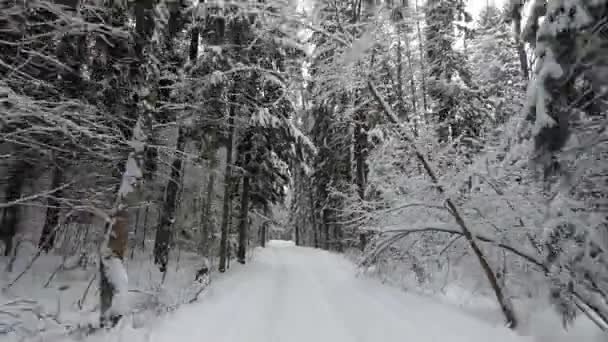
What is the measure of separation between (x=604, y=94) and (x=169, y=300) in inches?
295

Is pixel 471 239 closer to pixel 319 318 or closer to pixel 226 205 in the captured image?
pixel 319 318

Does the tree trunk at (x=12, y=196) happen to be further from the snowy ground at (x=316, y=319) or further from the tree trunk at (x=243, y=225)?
the tree trunk at (x=243, y=225)

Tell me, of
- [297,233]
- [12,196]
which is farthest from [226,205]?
[297,233]

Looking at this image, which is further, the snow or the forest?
the snow

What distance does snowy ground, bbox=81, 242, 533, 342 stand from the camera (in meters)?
4.62

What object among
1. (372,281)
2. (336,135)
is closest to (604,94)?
(372,281)

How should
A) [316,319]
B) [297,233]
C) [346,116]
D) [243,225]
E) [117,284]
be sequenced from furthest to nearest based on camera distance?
1. [297,233]
2. [243,225]
3. [346,116]
4. [316,319]
5. [117,284]

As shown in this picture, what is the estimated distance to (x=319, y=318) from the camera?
570 centimetres

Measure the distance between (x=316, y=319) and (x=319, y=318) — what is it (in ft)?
0.26

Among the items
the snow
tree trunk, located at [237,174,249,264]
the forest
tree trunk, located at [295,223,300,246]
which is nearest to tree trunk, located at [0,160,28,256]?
the forest

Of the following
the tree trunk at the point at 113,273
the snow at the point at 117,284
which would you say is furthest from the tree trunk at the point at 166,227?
the snow at the point at 117,284

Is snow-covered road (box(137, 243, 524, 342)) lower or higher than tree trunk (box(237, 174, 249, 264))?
lower

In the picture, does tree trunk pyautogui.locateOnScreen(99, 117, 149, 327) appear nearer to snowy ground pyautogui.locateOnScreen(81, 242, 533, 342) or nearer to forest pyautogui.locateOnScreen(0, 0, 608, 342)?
forest pyautogui.locateOnScreen(0, 0, 608, 342)

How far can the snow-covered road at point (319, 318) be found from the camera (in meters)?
4.65
